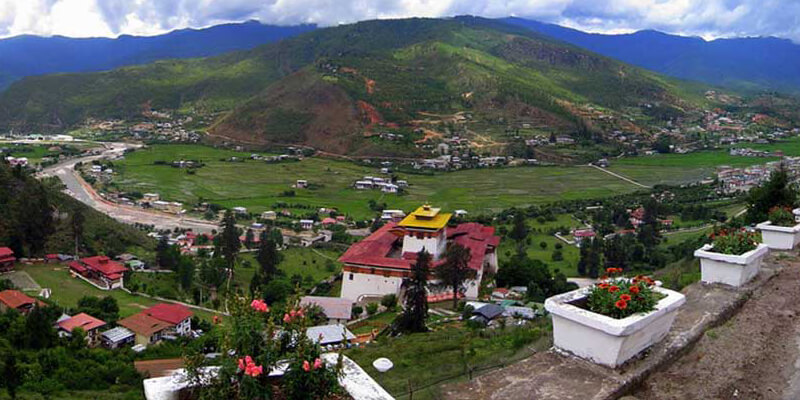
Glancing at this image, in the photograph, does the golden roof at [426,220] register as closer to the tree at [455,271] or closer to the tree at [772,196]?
the tree at [455,271]

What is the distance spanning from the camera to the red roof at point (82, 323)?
18578 millimetres

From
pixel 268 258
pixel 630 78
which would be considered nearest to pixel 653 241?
pixel 268 258

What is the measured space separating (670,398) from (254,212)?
4384cm

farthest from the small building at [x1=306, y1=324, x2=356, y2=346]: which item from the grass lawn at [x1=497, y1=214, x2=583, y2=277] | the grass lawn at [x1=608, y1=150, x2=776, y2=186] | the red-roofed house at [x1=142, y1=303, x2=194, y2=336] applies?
the grass lawn at [x1=608, y1=150, x2=776, y2=186]

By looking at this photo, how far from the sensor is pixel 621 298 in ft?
13.7

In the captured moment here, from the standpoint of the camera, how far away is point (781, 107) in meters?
→ 109

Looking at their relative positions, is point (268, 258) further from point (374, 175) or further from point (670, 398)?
point (374, 175)

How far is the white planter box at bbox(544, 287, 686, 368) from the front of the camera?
393cm

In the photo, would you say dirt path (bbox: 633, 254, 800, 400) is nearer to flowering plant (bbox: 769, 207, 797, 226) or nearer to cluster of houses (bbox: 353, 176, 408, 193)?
flowering plant (bbox: 769, 207, 797, 226)

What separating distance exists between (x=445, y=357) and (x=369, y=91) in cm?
8135

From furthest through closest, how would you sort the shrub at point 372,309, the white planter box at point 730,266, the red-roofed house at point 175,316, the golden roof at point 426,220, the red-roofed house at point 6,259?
the red-roofed house at point 6,259, the golden roof at point 426,220, the shrub at point 372,309, the red-roofed house at point 175,316, the white planter box at point 730,266

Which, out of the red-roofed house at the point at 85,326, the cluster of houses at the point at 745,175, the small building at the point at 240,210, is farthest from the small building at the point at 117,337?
the cluster of houses at the point at 745,175

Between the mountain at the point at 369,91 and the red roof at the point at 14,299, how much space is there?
53.6 meters

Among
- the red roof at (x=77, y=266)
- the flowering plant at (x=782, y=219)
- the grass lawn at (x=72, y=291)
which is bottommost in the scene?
the grass lawn at (x=72, y=291)
